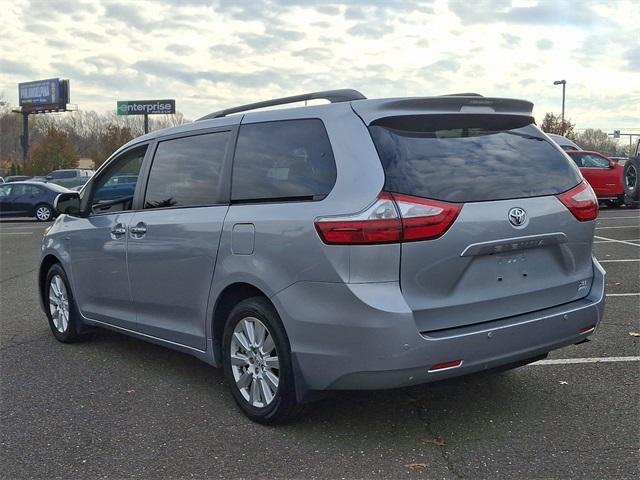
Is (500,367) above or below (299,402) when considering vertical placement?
above

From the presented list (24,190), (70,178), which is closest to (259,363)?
(24,190)

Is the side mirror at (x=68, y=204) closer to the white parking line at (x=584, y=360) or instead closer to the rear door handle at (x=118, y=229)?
the rear door handle at (x=118, y=229)

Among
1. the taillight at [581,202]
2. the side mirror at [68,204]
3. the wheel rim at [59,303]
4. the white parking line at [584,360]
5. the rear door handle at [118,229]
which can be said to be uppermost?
the taillight at [581,202]

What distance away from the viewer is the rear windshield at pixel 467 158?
3297 millimetres

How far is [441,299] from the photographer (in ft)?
10.7

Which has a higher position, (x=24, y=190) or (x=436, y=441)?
(x=24, y=190)

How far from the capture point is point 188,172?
4426 mm

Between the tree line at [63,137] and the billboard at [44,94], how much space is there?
104 inches

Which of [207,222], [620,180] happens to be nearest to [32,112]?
[620,180]

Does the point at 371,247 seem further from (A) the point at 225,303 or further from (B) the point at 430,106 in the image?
(A) the point at 225,303

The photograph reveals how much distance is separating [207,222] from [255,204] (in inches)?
16.5

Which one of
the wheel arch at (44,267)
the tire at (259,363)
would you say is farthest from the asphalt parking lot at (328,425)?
the wheel arch at (44,267)

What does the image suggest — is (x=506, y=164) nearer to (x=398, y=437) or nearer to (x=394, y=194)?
(x=394, y=194)

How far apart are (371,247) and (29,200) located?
22.7 metres
